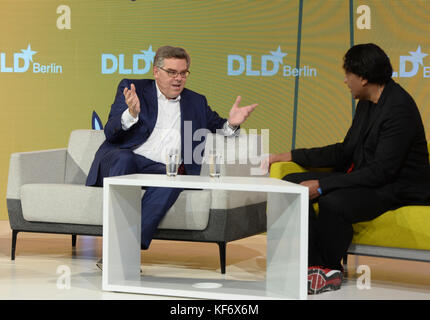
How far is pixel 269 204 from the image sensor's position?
3418 millimetres

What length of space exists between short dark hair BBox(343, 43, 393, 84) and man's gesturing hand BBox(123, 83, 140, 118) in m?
1.17

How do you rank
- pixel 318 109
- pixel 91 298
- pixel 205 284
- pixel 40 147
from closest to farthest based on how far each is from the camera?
pixel 91 298, pixel 205 284, pixel 318 109, pixel 40 147

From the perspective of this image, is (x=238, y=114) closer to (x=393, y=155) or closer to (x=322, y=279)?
(x=393, y=155)

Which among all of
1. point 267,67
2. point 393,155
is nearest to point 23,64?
point 267,67

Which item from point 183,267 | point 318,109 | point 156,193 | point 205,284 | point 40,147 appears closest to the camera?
point 205,284

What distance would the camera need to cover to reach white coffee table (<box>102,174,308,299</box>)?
9.45 feet

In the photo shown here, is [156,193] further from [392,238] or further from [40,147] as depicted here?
[40,147]

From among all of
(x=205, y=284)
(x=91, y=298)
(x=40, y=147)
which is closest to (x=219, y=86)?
(x=40, y=147)

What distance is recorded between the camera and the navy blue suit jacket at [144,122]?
3912mm

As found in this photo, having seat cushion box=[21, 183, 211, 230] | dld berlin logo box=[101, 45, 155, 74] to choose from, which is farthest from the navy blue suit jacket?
dld berlin logo box=[101, 45, 155, 74]

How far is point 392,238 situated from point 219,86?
2.50 meters

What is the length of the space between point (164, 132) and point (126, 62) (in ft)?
5.33

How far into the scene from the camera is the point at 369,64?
3.33 m

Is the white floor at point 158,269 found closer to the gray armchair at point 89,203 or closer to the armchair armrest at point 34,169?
the gray armchair at point 89,203
